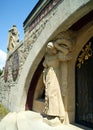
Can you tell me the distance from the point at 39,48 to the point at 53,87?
1.27m

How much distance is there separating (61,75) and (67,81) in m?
0.18

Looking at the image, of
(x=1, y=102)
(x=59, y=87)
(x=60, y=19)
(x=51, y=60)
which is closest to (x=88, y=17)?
(x=60, y=19)

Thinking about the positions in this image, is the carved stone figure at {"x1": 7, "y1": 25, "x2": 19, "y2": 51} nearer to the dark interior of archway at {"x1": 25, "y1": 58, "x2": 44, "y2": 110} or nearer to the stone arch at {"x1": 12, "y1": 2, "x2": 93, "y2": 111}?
the stone arch at {"x1": 12, "y1": 2, "x2": 93, "y2": 111}

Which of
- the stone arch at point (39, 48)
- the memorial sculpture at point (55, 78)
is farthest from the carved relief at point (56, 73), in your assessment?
the stone arch at point (39, 48)

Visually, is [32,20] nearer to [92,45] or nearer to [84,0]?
[92,45]

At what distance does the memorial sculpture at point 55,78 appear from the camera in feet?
15.3

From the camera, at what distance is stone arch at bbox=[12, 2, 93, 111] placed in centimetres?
425

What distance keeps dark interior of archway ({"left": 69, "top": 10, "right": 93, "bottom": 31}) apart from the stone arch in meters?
0.19

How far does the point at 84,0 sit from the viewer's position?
12.2ft

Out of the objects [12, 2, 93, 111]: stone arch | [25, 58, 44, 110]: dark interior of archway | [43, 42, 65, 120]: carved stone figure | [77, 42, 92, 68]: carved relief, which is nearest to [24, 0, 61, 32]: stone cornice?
[12, 2, 93, 111]: stone arch

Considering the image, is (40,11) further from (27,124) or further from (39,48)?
(27,124)

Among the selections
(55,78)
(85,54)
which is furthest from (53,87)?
(85,54)

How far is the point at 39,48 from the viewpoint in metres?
5.61

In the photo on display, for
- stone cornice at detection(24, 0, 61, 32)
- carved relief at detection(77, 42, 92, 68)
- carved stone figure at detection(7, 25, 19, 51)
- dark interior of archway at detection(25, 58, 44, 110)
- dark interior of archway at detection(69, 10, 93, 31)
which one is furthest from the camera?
carved stone figure at detection(7, 25, 19, 51)
